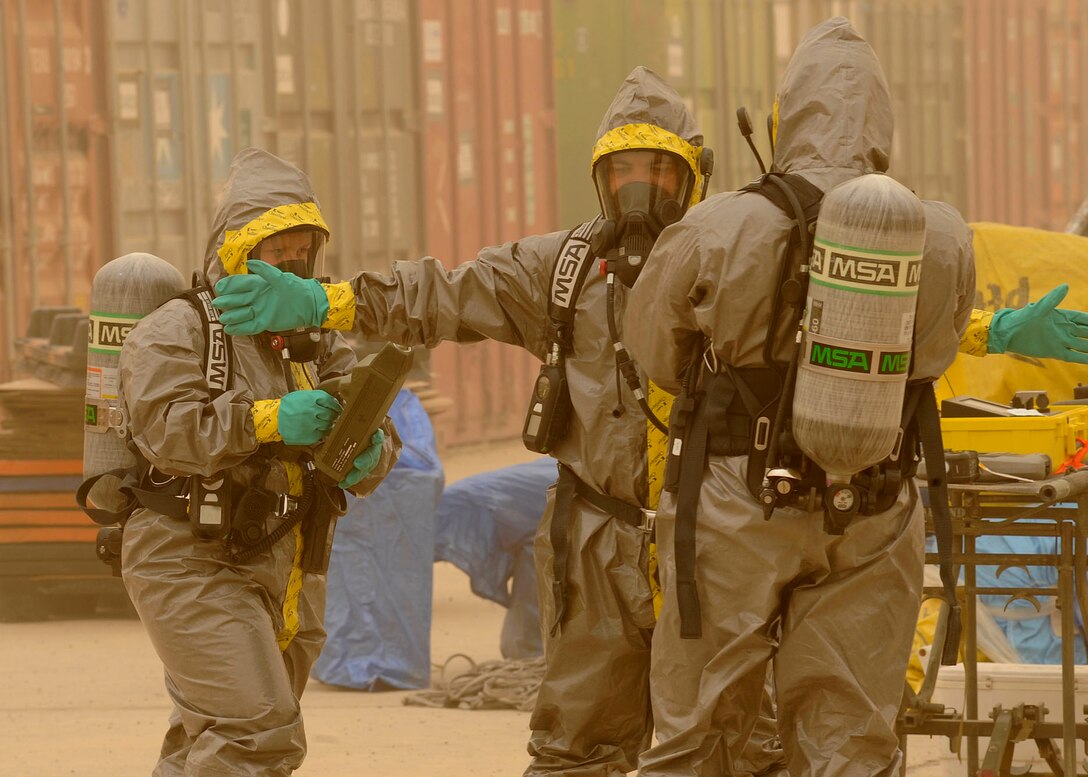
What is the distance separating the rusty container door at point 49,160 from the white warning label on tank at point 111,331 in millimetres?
7170

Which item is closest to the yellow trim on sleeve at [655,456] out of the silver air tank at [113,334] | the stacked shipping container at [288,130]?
the silver air tank at [113,334]

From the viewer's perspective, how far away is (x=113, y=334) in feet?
14.8

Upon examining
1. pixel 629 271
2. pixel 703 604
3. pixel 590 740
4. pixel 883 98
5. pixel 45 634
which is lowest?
pixel 45 634

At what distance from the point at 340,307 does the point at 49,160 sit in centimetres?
806

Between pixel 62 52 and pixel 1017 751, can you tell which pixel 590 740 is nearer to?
pixel 1017 751

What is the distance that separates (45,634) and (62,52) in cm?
472

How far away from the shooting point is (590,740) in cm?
439

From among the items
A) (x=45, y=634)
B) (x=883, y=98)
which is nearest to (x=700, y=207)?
(x=883, y=98)

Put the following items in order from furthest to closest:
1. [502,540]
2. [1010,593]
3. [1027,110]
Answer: [1027,110], [502,540], [1010,593]

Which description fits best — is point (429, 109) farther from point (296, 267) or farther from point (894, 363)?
point (894, 363)

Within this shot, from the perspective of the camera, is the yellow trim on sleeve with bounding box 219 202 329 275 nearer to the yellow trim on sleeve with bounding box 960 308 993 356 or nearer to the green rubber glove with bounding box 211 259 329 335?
the green rubber glove with bounding box 211 259 329 335

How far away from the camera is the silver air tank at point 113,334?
444 centimetres

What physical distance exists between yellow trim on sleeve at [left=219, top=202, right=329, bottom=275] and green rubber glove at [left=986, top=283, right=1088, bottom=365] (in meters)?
1.69

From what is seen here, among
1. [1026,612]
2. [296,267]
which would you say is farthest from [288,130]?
[296,267]
